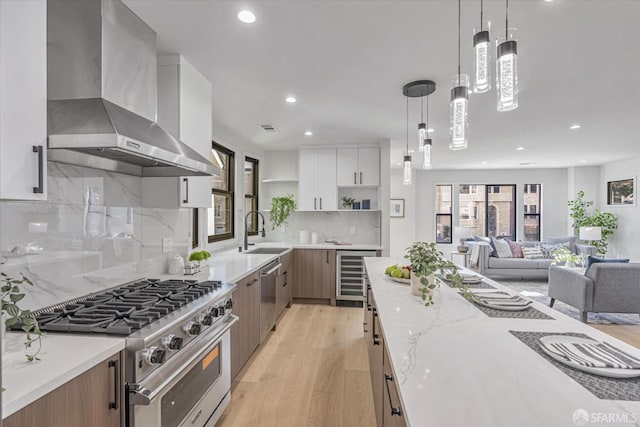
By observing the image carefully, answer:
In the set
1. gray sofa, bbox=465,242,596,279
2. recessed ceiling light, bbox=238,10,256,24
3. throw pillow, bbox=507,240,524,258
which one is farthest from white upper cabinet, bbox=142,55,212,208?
throw pillow, bbox=507,240,524,258

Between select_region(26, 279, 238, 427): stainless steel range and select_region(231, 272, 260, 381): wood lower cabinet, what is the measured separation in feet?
1.05

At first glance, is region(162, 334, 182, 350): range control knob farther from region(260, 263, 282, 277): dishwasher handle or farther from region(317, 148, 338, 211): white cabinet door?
region(317, 148, 338, 211): white cabinet door

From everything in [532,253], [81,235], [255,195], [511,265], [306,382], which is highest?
[255,195]

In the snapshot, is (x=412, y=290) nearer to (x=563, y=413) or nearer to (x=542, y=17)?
(x=563, y=413)

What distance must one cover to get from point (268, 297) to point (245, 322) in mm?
722

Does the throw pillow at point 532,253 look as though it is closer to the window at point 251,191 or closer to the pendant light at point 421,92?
the pendant light at point 421,92

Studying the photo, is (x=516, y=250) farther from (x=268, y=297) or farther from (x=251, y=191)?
(x=268, y=297)

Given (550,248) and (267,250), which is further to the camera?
(550,248)

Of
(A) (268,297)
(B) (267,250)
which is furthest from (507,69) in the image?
(B) (267,250)

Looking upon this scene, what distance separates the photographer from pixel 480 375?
3.18 feet

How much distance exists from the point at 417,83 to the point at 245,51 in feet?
4.88

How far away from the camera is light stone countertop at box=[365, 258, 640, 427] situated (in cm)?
78

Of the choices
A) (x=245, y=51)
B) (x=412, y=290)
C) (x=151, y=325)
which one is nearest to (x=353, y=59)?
(x=245, y=51)

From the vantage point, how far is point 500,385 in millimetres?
913
